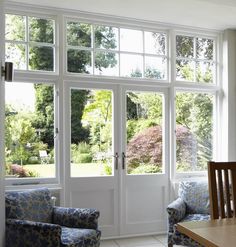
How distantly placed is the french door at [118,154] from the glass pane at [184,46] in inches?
25.2

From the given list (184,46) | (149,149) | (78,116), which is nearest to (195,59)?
(184,46)

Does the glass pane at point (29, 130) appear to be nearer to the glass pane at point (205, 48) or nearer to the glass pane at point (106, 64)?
the glass pane at point (106, 64)

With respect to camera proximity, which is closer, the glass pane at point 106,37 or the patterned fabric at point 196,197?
the patterned fabric at point 196,197

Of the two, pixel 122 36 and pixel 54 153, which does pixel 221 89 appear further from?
pixel 54 153

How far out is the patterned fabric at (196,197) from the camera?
12.0 ft

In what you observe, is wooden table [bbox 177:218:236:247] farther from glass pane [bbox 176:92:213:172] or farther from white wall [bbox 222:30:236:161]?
white wall [bbox 222:30:236:161]

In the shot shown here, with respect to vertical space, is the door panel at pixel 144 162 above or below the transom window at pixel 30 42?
below

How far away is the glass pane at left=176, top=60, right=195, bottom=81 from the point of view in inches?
174

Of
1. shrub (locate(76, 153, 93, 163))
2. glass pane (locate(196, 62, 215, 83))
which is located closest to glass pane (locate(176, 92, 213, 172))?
glass pane (locate(196, 62, 215, 83))

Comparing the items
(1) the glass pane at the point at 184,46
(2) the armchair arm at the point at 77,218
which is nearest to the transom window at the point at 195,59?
(1) the glass pane at the point at 184,46

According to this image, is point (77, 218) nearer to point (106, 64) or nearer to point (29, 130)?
point (29, 130)

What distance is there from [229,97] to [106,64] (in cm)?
185

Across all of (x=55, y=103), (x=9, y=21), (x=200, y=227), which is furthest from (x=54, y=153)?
(x=200, y=227)

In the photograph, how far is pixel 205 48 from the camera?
4.63 meters
